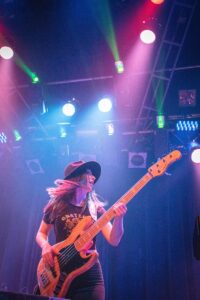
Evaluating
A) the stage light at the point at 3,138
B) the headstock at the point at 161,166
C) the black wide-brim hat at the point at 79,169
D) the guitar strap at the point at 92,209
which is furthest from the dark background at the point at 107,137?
the guitar strap at the point at 92,209

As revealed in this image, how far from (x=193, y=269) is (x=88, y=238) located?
11.0 feet

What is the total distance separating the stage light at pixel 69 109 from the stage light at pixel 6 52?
1.29 m

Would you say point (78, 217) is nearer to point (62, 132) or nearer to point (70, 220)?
point (70, 220)

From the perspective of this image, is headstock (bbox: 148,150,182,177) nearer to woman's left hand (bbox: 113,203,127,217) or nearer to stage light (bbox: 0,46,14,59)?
woman's left hand (bbox: 113,203,127,217)

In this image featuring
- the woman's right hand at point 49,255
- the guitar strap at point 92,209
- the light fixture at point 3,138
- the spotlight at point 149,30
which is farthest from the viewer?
the light fixture at point 3,138

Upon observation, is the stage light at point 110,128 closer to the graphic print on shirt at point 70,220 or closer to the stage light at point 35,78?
the stage light at point 35,78

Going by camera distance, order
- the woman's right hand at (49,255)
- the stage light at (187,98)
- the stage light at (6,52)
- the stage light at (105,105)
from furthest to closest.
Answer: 1. the stage light at (105,105)
2. the stage light at (187,98)
3. the stage light at (6,52)
4. the woman's right hand at (49,255)

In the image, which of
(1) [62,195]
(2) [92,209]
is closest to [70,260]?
(2) [92,209]

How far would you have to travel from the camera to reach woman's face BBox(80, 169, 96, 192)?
335 centimetres

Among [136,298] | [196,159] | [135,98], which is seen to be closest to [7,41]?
[135,98]

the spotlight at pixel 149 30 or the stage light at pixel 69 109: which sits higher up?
the spotlight at pixel 149 30

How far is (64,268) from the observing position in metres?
2.82

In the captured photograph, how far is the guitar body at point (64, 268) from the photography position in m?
2.75

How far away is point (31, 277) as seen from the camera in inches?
254
